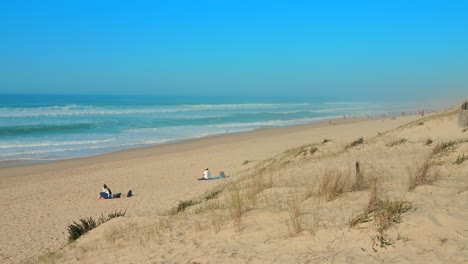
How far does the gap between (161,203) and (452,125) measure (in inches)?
445

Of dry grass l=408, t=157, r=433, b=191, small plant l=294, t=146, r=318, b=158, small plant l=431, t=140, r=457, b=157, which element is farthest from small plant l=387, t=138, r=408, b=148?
dry grass l=408, t=157, r=433, b=191

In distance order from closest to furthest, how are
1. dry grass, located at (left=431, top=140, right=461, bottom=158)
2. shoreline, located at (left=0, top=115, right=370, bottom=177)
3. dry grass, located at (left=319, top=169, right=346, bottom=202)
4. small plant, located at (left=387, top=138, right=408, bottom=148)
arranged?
dry grass, located at (left=319, top=169, right=346, bottom=202)
dry grass, located at (left=431, top=140, right=461, bottom=158)
small plant, located at (left=387, top=138, right=408, bottom=148)
shoreline, located at (left=0, top=115, right=370, bottom=177)

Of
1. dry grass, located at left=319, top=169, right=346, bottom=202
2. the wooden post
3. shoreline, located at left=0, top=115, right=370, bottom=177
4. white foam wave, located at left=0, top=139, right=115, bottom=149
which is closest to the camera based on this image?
dry grass, located at left=319, top=169, right=346, bottom=202

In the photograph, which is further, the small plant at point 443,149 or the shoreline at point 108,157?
the shoreline at point 108,157

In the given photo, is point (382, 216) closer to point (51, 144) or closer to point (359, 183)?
point (359, 183)

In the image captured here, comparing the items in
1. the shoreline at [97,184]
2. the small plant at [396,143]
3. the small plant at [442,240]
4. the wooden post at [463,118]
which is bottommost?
the shoreline at [97,184]

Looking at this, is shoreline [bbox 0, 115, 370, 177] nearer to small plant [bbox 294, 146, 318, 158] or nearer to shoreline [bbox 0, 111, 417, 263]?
shoreline [bbox 0, 111, 417, 263]

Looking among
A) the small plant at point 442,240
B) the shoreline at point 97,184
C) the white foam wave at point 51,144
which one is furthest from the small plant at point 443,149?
the white foam wave at point 51,144

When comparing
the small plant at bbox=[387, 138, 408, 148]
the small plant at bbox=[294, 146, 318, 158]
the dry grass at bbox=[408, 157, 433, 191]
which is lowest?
the small plant at bbox=[294, 146, 318, 158]

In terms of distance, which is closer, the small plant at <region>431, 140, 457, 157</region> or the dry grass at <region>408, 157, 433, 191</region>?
the dry grass at <region>408, 157, 433, 191</region>

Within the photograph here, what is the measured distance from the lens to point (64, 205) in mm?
12367

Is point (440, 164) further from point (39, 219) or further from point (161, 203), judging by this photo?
point (39, 219)

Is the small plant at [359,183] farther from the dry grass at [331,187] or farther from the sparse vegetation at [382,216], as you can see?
the sparse vegetation at [382,216]

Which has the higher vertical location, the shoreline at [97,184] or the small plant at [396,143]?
the small plant at [396,143]
